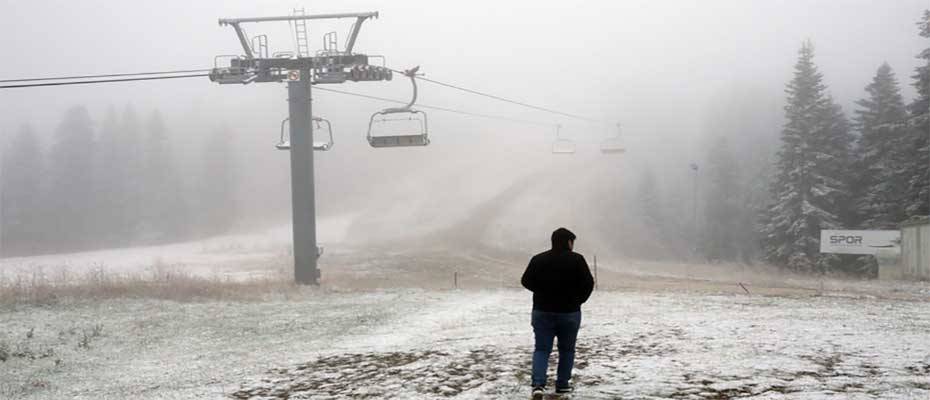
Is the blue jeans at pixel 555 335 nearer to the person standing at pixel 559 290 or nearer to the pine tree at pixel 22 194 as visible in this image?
the person standing at pixel 559 290

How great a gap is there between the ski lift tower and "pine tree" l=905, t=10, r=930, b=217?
3006 centimetres

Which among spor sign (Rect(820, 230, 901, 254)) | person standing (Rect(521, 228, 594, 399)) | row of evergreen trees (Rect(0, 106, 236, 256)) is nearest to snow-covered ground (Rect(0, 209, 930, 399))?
person standing (Rect(521, 228, 594, 399))

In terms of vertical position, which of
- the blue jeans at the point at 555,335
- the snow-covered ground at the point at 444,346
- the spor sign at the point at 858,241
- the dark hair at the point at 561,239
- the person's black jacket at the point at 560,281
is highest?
the dark hair at the point at 561,239

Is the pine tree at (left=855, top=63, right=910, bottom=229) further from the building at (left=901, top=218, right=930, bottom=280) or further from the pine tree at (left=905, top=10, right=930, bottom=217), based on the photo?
the building at (left=901, top=218, right=930, bottom=280)

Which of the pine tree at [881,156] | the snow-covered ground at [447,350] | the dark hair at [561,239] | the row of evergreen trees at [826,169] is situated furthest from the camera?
the row of evergreen trees at [826,169]

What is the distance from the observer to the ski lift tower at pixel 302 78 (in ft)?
86.0

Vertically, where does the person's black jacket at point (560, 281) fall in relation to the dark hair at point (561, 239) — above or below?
below

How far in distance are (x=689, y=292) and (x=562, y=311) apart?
58.8 ft

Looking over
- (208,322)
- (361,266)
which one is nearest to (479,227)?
(361,266)

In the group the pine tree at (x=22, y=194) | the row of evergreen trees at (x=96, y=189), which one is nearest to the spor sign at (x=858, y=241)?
the row of evergreen trees at (x=96, y=189)

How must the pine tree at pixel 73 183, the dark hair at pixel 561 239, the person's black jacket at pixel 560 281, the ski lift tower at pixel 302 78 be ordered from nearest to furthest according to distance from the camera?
the person's black jacket at pixel 560 281
the dark hair at pixel 561 239
the ski lift tower at pixel 302 78
the pine tree at pixel 73 183

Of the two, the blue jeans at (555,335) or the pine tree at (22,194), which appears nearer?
the blue jeans at (555,335)

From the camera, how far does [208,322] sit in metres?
16.9

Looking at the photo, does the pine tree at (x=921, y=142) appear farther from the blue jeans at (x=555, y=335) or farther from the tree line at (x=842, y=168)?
the blue jeans at (x=555, y=335)
